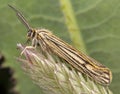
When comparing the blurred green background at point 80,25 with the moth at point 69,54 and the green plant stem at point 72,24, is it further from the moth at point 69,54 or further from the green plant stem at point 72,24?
the moth at point 69,54

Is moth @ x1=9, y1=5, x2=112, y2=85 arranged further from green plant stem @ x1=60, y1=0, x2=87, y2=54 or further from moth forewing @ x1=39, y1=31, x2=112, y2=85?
green plant stem @ x1=60, y1=0, x2=87, y2=54

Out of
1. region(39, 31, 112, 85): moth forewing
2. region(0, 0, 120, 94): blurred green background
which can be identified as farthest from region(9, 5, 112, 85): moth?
region(0, 0, 120, 94): blurred green background

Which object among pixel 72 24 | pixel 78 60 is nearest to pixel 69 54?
pixel 78 60

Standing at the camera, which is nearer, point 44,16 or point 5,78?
point 44,16

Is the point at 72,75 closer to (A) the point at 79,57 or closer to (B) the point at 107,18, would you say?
(A) the point at 79,57

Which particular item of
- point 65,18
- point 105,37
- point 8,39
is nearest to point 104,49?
point 105,37

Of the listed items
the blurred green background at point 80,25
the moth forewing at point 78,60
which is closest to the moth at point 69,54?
the moth forewing at point 78,60
